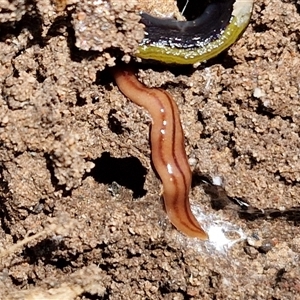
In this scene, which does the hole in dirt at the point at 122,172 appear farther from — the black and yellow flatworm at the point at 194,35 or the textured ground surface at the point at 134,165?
the black and yellow flatworm at the point at 194,35

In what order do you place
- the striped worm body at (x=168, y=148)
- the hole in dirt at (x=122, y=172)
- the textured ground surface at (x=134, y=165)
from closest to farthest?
the textured ground surface at (x=134, y=165), the striped worm body at (x=168, y=148), the hole in dirt at (x=122, y=172)

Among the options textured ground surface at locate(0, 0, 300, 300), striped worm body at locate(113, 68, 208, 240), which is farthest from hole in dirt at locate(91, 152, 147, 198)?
striped worm body at locate(113, 68, 208, 240)

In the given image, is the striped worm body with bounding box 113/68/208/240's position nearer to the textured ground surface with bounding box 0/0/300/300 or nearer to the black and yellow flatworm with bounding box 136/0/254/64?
the textured ground surface with bounding box 0/0/300/300

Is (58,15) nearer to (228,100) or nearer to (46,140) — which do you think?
(46,140)

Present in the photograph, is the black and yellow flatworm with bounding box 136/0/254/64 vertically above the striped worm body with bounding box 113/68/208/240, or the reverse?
the black and yellow flatworm with bounding box 136/0/254/64

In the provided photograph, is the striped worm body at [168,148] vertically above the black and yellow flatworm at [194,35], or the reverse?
the black and yellow flatworm at [194,35]

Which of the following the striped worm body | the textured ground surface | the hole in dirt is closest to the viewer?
the textured ground surface

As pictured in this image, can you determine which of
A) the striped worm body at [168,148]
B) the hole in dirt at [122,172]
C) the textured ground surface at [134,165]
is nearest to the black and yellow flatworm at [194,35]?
the textured ground surface at [134,165]

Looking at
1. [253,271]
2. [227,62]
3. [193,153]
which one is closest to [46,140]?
[193,153]
